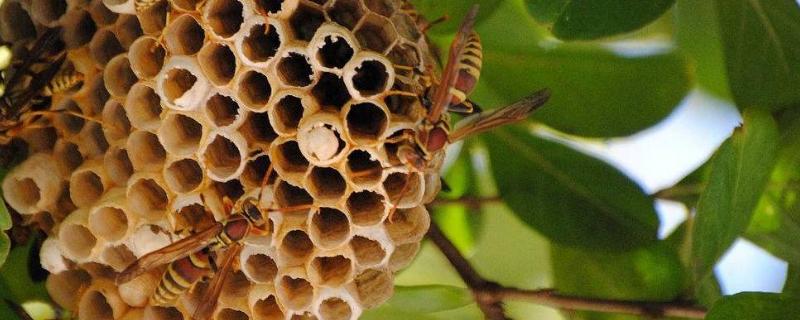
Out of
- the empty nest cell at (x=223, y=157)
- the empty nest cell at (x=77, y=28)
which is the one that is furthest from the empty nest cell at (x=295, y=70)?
the empty nest cell at (x=77, y=28)

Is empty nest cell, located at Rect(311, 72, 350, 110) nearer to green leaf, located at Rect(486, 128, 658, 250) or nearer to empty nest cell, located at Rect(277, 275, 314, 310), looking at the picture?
empty nest cell, located at Rect(277, 275, 314, 310)

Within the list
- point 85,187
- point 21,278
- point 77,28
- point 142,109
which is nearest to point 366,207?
point 142,109

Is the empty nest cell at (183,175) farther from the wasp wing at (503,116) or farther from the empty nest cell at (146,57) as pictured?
the wasp wing at (503,116)

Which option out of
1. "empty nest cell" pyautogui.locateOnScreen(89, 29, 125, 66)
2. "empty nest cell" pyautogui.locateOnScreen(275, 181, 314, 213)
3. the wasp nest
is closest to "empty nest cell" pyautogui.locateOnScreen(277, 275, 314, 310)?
the wasp nest

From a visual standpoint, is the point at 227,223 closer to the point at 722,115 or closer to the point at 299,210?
the point at 299,210

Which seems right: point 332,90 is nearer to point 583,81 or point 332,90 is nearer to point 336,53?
point 336,53

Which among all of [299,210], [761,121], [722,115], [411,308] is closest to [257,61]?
[299,210]

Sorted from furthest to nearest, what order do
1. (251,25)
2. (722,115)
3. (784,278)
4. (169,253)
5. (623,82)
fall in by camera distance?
1. (722,115)
2. (623,82)
3. (784,278)
4. (169,253)
5. (251,25)
